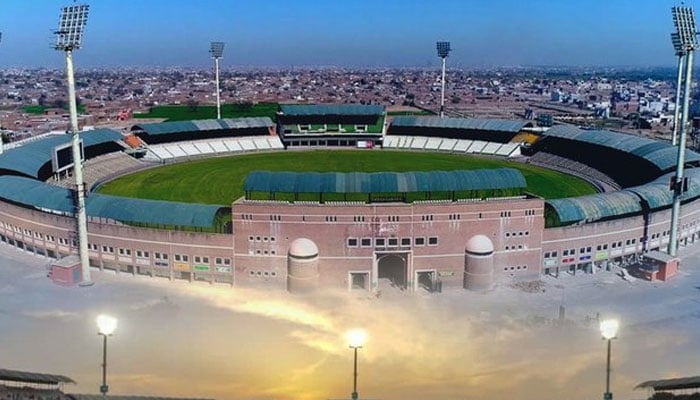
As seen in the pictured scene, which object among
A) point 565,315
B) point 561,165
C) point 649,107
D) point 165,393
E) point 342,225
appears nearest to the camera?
point 165,393

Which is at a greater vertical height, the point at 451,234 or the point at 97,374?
the point at 451,234

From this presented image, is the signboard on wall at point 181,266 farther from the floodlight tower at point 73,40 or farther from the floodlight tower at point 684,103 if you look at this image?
the floodlight tower at point 684,103

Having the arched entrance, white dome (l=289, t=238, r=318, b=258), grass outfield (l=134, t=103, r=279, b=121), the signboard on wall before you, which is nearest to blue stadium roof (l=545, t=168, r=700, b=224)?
the arched entrance

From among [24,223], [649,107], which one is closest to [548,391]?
[24,223]

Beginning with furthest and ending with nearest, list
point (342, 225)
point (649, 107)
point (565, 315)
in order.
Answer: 1. point (649, 107)
2. point (342, 225)
3. point (565, 315)

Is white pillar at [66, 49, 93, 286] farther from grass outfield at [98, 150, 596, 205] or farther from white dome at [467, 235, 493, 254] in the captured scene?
white dome at [467, 235, 493, 254]

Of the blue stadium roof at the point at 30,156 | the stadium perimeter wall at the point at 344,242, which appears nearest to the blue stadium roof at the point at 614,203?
the stadium perimeter wall at the point at 344,242

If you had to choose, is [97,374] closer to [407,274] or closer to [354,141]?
[407,274]
